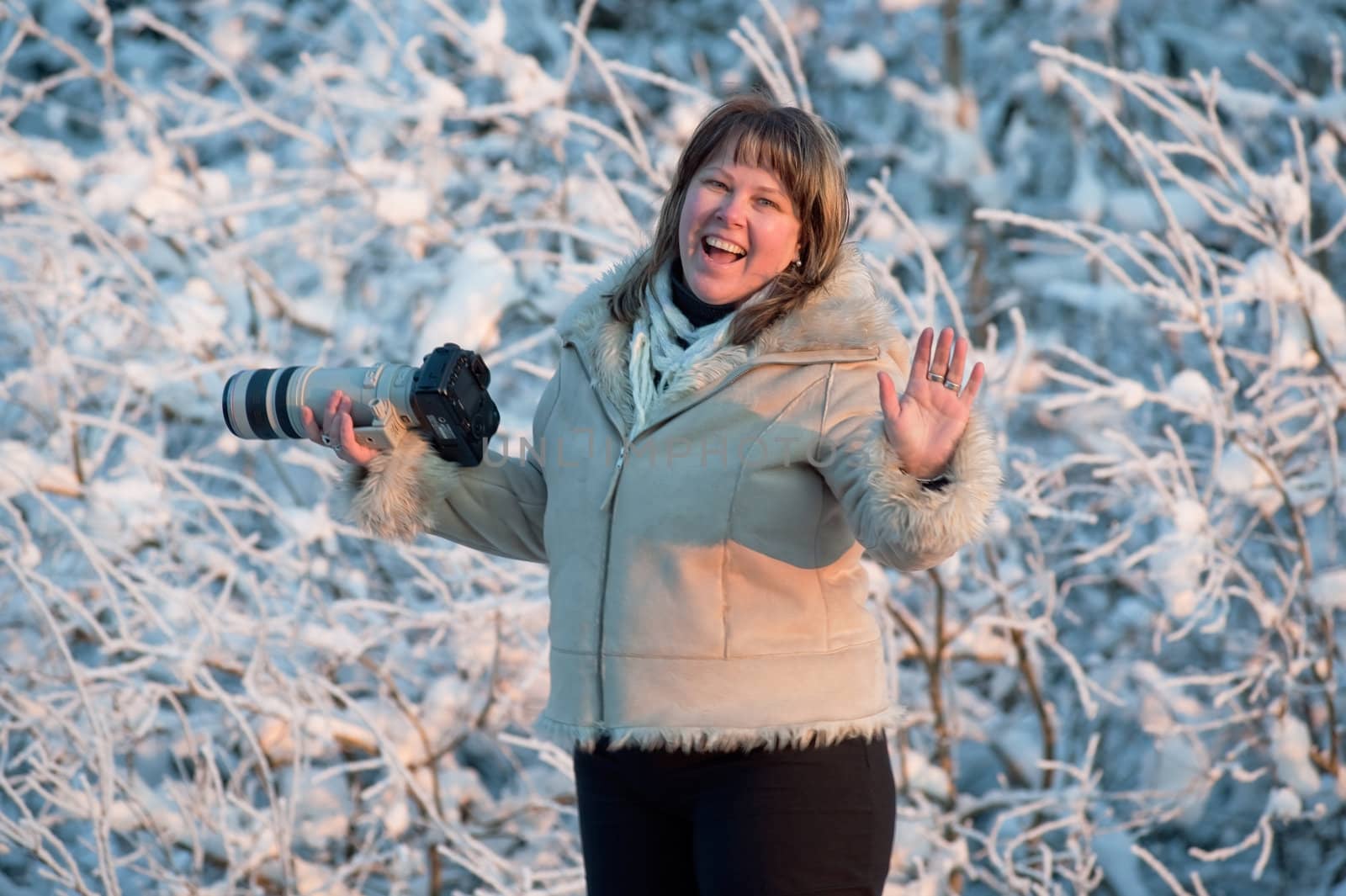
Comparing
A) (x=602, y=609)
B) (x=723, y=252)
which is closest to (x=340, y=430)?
(x=602, y=609)

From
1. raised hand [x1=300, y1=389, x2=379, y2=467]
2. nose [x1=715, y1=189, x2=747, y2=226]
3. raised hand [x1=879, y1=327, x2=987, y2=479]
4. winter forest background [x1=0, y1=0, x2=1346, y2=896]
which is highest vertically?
nose [x1=715, y1=189, x2=747, y2=226]

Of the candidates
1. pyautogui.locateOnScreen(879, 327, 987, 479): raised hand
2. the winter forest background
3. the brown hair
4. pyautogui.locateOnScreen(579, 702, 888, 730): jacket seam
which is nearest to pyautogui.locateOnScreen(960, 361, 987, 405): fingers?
pyautogui.locateOnScreen(879, 327, 987, 479): raised hand

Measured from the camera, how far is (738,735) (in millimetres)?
1774

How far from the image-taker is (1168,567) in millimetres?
3447

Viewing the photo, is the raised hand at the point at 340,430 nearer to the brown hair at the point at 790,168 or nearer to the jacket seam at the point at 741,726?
the brown hair at the point at 790,168

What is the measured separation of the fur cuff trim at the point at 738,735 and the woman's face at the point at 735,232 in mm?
602

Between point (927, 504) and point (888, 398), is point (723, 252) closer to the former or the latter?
point (888, 398)

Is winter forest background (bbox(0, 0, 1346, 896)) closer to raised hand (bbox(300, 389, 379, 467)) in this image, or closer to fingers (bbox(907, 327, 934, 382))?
raised hand (bbox(300, 389, 379, 467))

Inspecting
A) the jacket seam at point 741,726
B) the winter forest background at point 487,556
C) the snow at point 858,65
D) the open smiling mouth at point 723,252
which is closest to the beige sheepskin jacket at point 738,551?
the jacket seam at point 741,726

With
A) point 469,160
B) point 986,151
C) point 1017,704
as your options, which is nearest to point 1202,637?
point 1017,704

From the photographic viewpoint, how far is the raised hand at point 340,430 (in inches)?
80.1

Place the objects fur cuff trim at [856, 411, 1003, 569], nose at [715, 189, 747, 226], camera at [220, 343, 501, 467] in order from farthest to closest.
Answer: camera at [220, 343, 501, 467], nose at [715, 189, 747, 226], fur cuff trim at [856, 411, 1003, 569]

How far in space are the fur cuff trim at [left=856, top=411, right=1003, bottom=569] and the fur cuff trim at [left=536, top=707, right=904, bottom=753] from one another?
0.26 metres

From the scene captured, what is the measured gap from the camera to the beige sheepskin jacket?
178 centimetres
